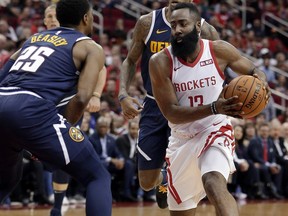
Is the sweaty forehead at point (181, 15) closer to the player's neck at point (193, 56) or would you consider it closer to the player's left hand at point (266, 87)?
the player's neck at point (193, 56)

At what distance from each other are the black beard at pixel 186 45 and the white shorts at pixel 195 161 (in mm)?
655

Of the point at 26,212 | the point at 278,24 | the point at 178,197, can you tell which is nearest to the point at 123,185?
the point at 26,212

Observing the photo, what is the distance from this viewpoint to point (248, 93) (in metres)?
5.65

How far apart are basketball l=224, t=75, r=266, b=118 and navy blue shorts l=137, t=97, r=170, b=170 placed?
1.85m

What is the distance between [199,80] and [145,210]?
16.8 ft

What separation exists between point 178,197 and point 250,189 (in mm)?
7750

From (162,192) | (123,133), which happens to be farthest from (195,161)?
(123,133)

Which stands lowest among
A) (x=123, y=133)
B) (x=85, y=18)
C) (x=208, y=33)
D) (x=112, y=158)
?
(x=112, y=158)

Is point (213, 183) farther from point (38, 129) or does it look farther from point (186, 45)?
point (38, 129)

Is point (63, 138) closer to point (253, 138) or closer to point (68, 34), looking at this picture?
point (68, 34)

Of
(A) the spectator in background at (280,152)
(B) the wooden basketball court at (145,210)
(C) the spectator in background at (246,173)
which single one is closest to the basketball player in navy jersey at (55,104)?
(B) the wooden basketball court at (145,210)

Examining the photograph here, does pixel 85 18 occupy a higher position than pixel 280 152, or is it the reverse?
pixel 85 18

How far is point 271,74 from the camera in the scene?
58.4 ft

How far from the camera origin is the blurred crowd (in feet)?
39.8
